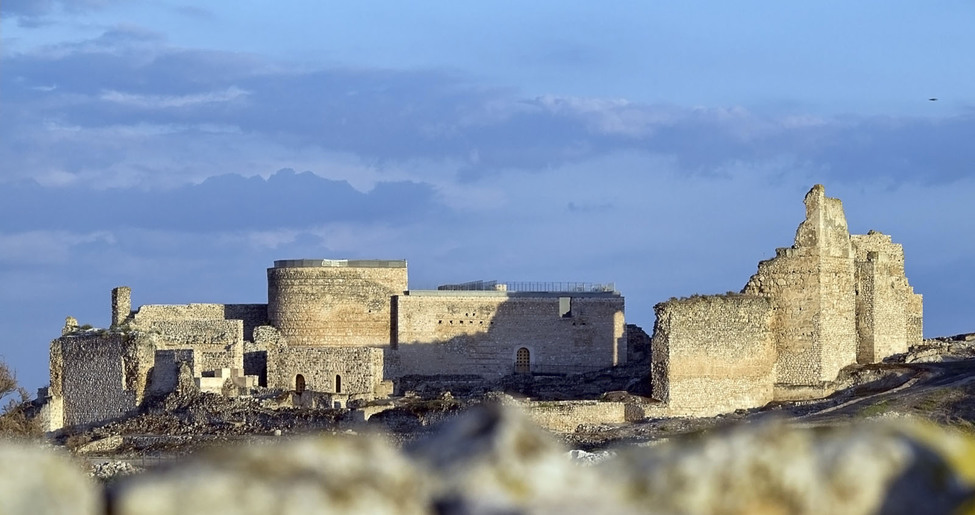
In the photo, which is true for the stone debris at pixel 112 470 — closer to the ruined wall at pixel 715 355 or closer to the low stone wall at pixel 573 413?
the low stone wall at pixel 573 413

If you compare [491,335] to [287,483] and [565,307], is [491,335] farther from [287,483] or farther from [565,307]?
[287,483]

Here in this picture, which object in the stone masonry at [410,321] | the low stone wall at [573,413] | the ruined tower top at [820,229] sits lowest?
the low stone wall at [573,413]

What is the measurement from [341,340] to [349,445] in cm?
4638

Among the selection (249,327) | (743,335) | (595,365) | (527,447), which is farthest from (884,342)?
(527,447)

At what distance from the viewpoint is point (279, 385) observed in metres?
44.5

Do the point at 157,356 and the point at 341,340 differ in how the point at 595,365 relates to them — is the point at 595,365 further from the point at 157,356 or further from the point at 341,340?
the point at 157,356

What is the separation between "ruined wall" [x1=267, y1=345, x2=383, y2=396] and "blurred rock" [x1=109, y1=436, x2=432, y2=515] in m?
39.4

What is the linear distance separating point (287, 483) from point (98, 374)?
39.6m

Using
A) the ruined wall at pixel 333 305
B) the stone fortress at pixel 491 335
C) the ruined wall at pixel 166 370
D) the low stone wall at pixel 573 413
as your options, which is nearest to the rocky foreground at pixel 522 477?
the low stone wall at pixel 573 413

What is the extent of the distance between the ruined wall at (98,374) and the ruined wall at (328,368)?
457 centimetres

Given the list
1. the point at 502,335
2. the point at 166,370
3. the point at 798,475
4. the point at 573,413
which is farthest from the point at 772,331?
the point at 798,475

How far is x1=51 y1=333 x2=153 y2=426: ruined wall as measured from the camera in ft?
134

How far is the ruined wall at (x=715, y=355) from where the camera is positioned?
3578 centimetres

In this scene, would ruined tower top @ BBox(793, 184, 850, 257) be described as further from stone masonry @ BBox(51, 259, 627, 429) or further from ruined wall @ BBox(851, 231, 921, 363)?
stone masonry @ BBox(51, 259, 627, 429)
